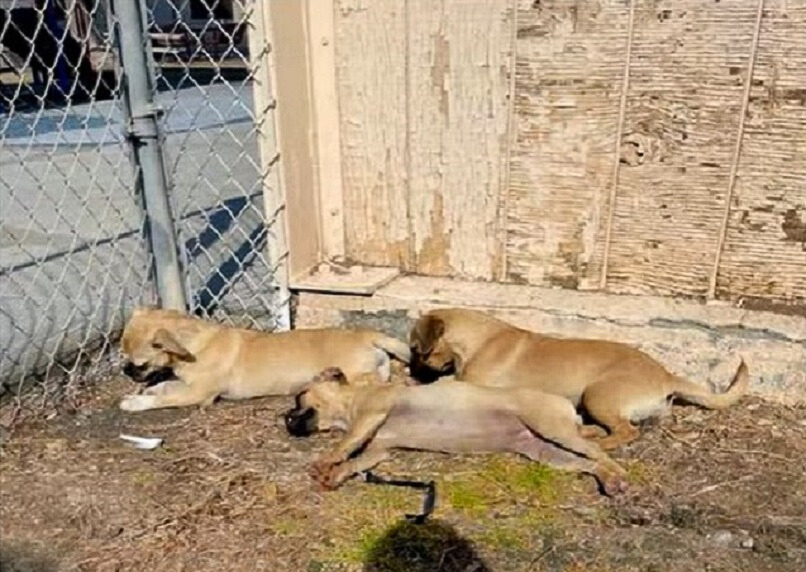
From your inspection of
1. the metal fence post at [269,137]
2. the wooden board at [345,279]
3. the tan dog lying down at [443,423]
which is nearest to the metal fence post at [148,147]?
the metal fence post at [269,137]

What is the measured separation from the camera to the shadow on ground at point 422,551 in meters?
2.12

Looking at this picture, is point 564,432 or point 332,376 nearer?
point 564,432

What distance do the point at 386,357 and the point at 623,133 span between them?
43.6 inches

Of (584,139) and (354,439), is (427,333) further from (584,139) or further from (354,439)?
(584,139)

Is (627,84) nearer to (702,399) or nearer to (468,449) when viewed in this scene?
(702,399)

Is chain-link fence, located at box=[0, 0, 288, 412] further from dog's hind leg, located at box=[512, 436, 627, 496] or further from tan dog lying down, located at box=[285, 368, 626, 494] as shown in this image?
dog's hind leg, located at box=[512, 436, 627, 496]

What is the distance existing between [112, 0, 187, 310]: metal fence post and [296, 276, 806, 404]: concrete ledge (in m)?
0.50

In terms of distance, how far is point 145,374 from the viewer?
9.55ft

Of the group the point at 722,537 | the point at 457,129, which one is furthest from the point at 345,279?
Result: the point at 722,537

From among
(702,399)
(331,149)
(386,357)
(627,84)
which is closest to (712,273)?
(702,399)

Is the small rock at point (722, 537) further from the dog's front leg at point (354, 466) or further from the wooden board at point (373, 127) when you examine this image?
the wooden board at point (373, 127)

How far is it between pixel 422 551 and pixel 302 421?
0.68 meters

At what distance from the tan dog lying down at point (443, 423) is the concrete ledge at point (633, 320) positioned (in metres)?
0.51

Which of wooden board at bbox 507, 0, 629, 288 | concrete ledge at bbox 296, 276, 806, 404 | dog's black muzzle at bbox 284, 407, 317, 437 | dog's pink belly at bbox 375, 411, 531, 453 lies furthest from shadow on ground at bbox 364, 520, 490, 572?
wooden board at bbox 507, 0, 629, 288
